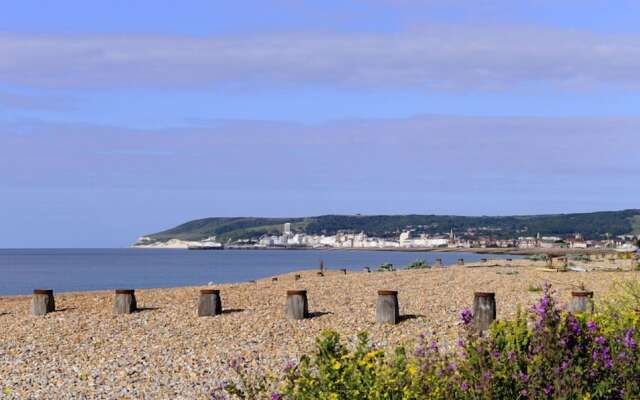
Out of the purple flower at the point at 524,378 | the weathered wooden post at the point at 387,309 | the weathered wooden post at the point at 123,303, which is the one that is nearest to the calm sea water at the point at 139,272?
the weathered wooden post at the point at 123,303

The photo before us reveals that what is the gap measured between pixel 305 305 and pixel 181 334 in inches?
84.1

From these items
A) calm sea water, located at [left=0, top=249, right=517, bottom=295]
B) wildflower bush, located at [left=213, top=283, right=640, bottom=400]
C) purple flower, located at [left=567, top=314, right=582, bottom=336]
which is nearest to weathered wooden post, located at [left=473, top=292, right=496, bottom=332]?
wildflower bush, located at [left=213, top=283, right=640, bottom=400]

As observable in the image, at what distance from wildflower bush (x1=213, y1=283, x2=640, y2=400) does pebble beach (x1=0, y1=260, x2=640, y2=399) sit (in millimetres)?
1792

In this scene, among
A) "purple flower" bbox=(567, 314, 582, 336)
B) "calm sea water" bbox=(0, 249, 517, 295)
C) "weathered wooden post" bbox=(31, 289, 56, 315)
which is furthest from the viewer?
"calm sea water" bbox=(0, 249, 517, 295)

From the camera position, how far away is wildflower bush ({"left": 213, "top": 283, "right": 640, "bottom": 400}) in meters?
6.50

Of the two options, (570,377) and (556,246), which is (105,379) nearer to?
Answer: (570,377)

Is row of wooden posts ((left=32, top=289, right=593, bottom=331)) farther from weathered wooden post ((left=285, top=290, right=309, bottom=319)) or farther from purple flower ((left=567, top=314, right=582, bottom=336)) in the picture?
purple flower ((left=567, top=314, right=582, bottom=336))

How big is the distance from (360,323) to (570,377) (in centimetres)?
826

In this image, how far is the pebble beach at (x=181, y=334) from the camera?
35.6 feet

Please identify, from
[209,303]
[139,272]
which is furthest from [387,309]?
[139,272]

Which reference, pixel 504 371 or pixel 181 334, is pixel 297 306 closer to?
pixel 181 334

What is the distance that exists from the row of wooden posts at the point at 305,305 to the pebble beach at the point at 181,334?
0.64ft

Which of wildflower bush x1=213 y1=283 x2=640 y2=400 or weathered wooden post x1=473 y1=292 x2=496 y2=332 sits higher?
wildflower bush x1=213 y1=283 x2=640 y2=400

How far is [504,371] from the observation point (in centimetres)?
677
